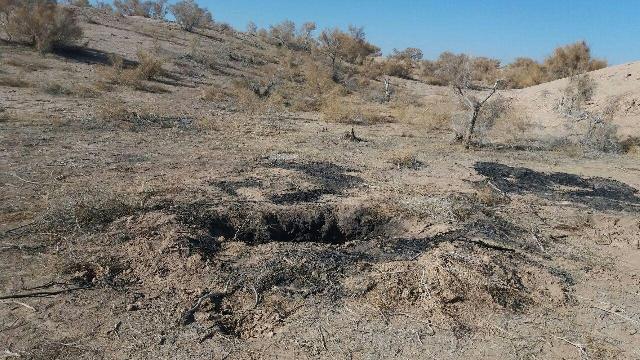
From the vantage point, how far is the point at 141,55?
54.3 feet

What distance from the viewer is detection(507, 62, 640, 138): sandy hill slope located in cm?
1341

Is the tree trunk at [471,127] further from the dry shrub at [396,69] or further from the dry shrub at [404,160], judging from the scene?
the dry shrub at [396,69]

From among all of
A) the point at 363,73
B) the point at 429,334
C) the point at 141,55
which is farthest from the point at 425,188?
the point at 363,73

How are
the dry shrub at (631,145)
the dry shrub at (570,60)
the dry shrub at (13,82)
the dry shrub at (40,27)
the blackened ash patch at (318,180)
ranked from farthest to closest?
the dry shrub at (570,60) < the dry shrub at (40,27) < the dry shrub at (13,82) < the dry shrub at (631,145) < the blackened ash patch at (318,180)

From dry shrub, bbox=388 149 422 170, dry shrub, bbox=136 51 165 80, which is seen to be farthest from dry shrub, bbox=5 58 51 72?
dry shrub, bbox=388 149 422 170

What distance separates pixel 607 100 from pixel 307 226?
456 inches

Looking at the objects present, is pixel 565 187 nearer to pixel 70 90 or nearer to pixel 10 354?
pixel 10 354

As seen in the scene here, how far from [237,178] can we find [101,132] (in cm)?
385

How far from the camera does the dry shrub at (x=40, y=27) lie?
1653 cm

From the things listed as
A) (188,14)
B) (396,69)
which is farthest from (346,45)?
(188,14)

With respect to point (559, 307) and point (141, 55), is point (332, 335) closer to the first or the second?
point (559, 307)

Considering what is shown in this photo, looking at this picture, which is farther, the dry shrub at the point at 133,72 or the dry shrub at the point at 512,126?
the dry shrub at the point at 133,72

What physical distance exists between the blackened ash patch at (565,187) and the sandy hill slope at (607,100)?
4634 millimetres

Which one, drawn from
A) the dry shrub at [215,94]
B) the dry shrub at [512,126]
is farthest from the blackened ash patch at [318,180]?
the dry shrub at [215,94]
